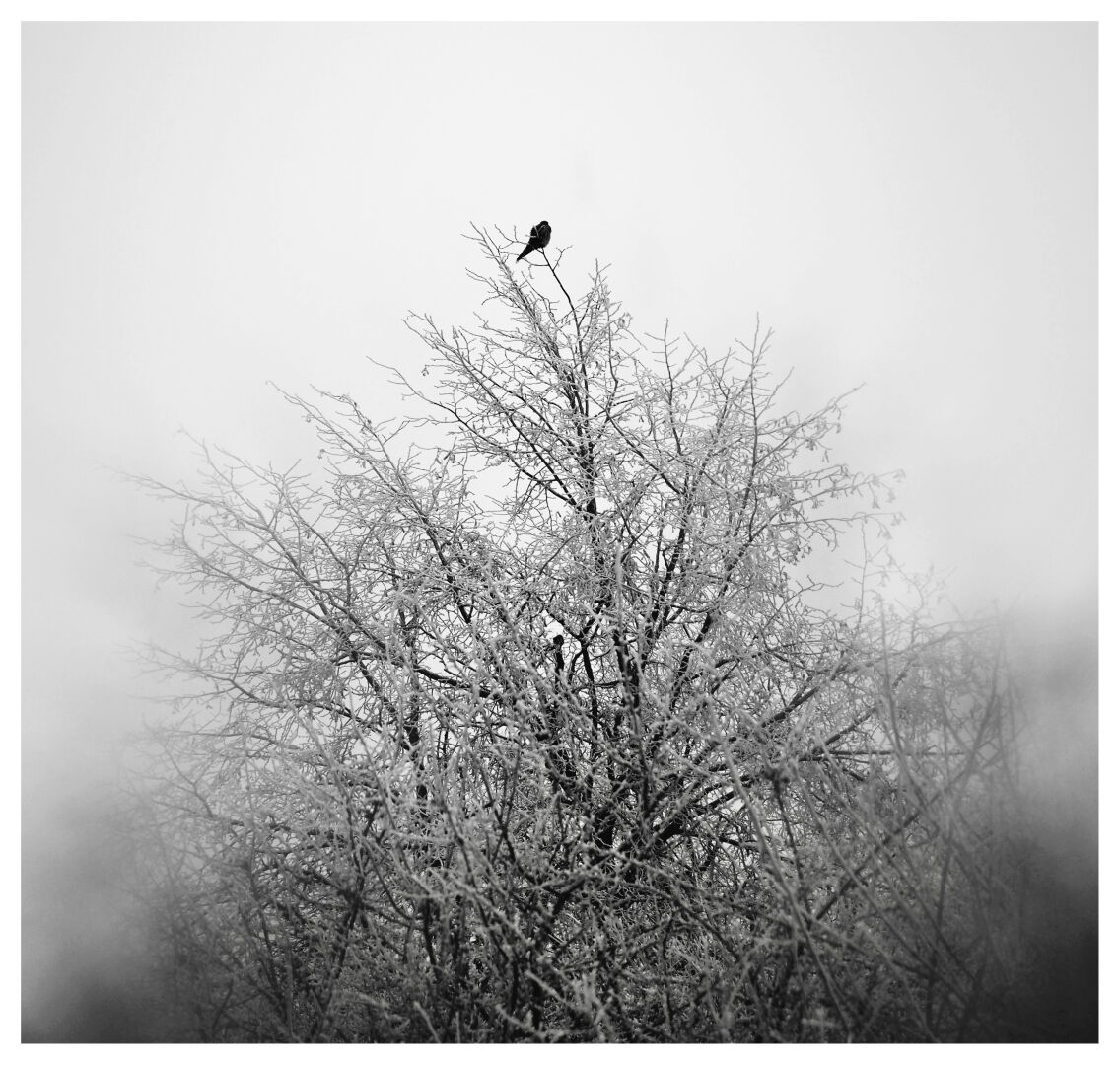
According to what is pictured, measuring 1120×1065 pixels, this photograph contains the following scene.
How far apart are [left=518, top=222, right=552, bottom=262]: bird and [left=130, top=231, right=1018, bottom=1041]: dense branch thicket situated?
0.28 metres

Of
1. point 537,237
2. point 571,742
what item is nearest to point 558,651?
point 571,742

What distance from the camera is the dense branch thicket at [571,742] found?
89.7 inches

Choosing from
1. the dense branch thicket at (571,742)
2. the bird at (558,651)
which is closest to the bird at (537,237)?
the dense branch thicket at (571,742)

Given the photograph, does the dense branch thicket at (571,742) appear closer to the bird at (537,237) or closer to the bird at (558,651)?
the bird at (558,651)

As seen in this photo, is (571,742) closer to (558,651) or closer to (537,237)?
(558,651)

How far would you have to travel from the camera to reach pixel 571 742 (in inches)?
117

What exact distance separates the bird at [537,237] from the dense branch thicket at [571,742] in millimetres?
276

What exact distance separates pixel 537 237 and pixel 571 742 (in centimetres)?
279

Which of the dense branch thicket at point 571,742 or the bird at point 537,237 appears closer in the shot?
the dense branch thicket at point 571,742

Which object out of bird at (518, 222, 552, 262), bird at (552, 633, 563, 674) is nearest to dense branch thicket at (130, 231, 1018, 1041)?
bird at (552, 633, 563, 674)

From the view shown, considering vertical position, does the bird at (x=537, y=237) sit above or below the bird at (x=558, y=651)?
above

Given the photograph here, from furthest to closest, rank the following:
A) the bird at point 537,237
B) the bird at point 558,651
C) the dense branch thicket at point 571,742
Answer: the bird at point 537,237 → the bird at point 558,651 → the dense branch thicket at point 571,742

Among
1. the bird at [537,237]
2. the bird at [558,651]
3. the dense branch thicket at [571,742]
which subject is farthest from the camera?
the bird at [537,237]

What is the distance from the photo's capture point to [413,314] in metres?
4.15
